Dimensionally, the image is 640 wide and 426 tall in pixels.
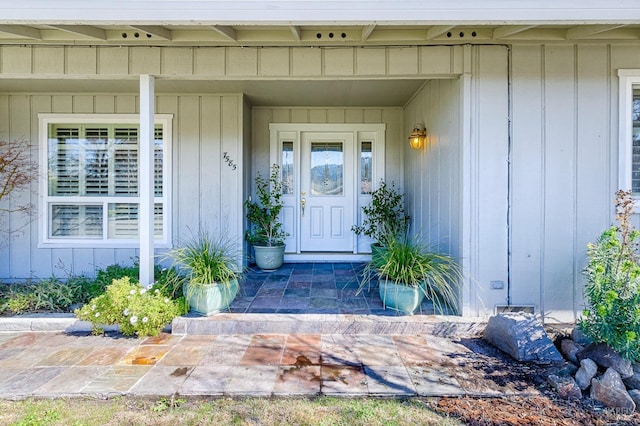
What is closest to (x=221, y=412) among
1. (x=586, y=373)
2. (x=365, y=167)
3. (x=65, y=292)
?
(x=586, y=373)

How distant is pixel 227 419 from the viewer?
208 cm

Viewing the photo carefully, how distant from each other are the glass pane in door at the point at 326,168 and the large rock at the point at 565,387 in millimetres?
3886

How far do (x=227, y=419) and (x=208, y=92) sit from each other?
3996 millimetres

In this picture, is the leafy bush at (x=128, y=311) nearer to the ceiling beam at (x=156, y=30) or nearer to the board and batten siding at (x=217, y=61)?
the board and batten siding at (x=217, y=61)

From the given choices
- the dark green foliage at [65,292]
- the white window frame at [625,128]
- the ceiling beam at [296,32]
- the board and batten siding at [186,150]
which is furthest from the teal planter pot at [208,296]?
the white window frame at [625,128]

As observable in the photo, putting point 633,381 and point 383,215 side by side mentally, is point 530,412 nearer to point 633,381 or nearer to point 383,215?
point 633,381

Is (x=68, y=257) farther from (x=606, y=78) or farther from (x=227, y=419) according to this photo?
(x=606, y=78)

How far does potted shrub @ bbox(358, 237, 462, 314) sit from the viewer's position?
3342mm

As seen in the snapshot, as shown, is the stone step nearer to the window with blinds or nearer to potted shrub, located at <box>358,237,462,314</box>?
potted shrub, located at <box>358,237,462,314</box>

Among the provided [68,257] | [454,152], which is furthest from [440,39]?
[68,257]

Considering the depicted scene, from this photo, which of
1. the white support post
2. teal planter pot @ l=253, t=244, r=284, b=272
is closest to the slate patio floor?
teal planter pot @ l=253, t=244, r=284, b=272

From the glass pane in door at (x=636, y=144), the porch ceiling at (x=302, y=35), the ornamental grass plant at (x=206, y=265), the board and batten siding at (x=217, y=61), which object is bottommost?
the ornamental grass plant at (x=206, y=265)

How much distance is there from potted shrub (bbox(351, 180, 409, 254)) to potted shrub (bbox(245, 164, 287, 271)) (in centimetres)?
118

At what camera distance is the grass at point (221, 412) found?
6.75ft
